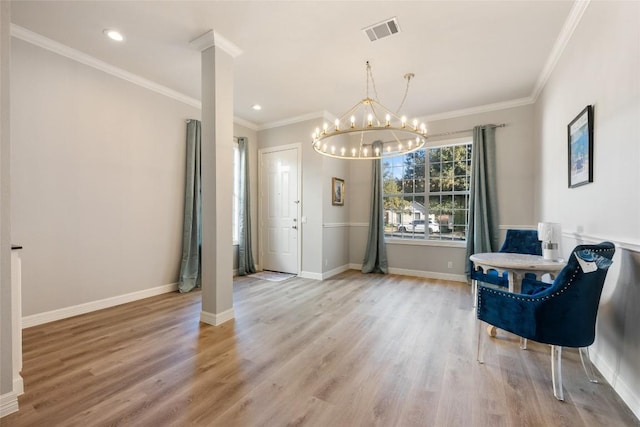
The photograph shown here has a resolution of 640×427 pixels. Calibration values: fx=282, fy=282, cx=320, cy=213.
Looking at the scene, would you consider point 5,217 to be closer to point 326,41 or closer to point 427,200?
point 326,41

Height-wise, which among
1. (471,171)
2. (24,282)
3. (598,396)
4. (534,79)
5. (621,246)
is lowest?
(598,396)

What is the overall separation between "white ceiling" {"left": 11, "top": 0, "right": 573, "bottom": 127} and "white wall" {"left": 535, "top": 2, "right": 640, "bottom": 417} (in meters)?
0.57

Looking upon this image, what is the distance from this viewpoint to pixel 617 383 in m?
1.85

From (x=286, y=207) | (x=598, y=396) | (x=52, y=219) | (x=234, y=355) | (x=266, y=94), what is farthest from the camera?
(x=286, y=207)

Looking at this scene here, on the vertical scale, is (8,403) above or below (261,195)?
below

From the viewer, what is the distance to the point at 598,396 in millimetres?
1812

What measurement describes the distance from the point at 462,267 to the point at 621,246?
3060 millimetres

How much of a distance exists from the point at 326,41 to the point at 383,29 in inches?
23.2

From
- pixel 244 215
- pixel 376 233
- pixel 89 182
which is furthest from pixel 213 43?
pixel 376 233

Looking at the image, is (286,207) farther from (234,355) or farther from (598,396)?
(598,396)

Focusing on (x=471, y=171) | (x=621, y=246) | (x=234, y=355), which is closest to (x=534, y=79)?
(x=471, y=171)

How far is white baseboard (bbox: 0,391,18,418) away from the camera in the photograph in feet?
5.22

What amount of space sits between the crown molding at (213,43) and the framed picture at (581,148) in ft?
11.1

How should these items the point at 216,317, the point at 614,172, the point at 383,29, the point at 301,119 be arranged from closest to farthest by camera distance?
1. the point at 614,172
2. the point at 383,29
3. the point at 216,317
4. the point at 301,119
